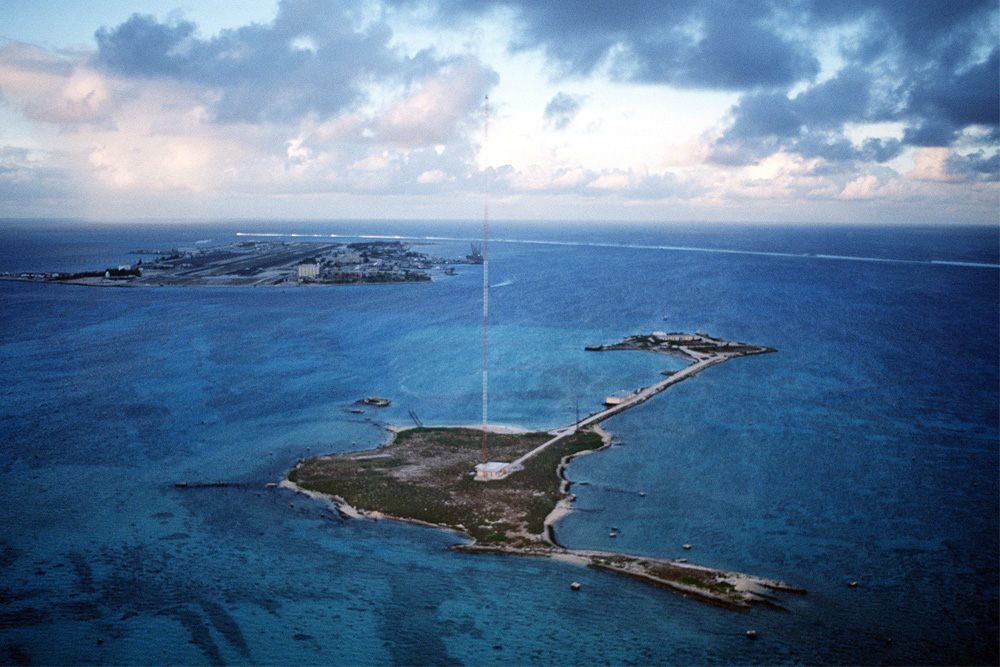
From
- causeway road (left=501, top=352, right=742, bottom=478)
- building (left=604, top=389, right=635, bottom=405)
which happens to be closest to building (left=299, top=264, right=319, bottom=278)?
causeway road (left=501, top=352, right=742, bottom=478)

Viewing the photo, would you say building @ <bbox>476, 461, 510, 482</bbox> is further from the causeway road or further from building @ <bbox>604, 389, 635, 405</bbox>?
building @ <bbox>604, 389, 635, 405</bbox>

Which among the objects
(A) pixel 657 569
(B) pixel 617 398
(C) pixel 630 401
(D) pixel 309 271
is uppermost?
(D) pixel 309 271

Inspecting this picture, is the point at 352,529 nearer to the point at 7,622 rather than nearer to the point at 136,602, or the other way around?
the point at 136,602

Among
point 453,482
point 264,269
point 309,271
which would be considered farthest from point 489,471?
point 264,269

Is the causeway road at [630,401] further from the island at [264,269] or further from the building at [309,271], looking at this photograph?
the building at [309,271]

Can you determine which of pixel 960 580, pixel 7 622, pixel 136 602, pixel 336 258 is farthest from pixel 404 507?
pixel 336 258

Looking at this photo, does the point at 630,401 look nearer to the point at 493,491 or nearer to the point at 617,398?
the point at 617,398
